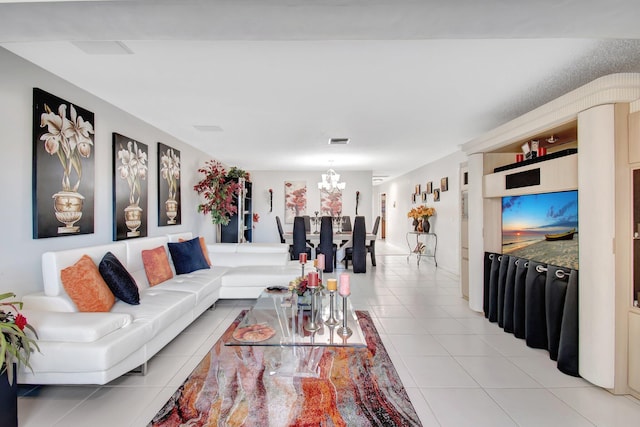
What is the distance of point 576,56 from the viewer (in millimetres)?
2385

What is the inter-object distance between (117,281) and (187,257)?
1.37m

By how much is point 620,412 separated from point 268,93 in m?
3.62

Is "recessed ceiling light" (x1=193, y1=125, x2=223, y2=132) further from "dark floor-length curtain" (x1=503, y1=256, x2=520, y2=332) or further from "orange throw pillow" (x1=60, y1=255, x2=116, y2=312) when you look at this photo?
"dark floor-length curtain" (x1=503, y1=256, x2=520, y2=332)

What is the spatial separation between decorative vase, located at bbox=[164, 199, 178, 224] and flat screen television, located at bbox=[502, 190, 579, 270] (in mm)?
4472

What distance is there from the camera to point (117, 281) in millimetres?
2686

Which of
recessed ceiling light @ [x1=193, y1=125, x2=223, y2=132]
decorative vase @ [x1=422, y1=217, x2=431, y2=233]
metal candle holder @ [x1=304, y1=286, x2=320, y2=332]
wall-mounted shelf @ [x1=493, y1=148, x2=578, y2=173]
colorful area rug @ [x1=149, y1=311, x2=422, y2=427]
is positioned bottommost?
colorful area rug @ [x1=149, y1=311, x2=422, y2=427]

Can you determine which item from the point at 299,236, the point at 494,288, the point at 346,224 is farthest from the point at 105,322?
the point at 346,224

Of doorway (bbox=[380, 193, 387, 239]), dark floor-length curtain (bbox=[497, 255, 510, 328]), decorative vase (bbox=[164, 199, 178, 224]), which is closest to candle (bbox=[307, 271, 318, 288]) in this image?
dark floor-length curtain (bbox=[497, 255, 510, 328])

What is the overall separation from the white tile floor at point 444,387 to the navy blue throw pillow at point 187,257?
701 millimetres

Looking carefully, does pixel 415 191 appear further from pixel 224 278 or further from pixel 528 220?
pixel 224 278

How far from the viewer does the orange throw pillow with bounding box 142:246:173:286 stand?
3482mm

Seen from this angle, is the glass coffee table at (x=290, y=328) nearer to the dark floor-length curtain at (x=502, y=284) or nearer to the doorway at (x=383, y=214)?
the dark floor-length curtain at (x=502, y=284)

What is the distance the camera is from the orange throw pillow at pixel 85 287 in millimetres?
2424

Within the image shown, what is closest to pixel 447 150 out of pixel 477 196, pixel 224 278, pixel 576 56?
pixel 477 196
